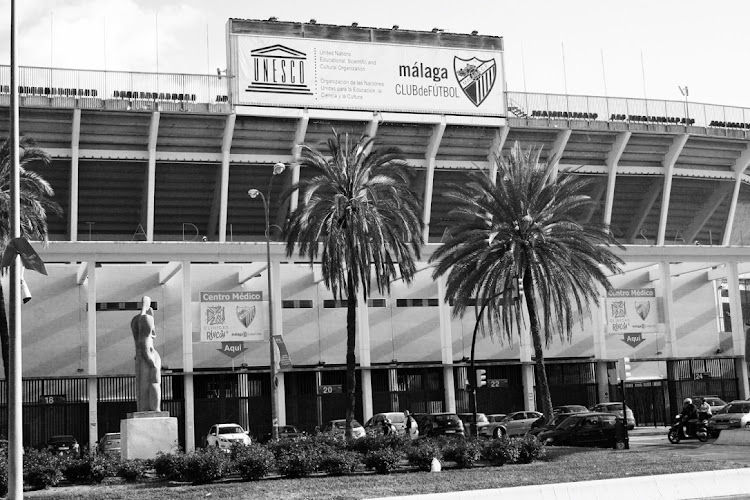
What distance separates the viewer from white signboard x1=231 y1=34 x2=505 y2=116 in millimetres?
53938

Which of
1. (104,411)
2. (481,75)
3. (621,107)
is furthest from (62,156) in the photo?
(621,107)

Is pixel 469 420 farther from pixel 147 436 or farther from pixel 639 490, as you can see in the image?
pixel 639 490

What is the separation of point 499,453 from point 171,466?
8.38m

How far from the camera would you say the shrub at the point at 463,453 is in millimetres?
25297

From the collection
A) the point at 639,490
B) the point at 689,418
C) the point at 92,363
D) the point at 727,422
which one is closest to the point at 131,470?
the point at 639,490

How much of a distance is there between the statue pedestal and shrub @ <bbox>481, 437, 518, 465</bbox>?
7989 millimetres

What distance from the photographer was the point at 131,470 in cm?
2305

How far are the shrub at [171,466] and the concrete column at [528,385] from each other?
116 feet

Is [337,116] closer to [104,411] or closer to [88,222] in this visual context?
[88,222]

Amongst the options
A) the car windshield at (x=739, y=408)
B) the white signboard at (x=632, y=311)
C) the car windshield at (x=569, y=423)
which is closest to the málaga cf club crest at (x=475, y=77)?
the white signboard at (x=632, y=311)

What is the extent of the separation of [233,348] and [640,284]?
85.2 ft

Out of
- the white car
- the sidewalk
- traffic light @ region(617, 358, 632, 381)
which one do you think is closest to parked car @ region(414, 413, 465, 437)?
the white car

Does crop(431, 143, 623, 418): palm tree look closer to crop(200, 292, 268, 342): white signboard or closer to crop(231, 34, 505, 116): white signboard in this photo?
crop(200, 292, 268, 342): white signboard

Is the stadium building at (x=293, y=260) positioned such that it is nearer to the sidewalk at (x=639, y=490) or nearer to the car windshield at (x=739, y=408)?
the car windshield at (x=739, y=408)
